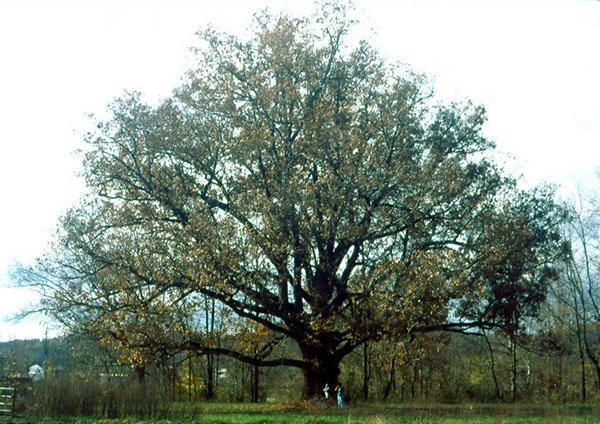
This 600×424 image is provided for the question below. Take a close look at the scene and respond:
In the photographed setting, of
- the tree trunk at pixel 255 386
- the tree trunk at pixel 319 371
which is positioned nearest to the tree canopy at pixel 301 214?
the tree trunk at pixel 319 371

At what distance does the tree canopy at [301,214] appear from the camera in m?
27.0

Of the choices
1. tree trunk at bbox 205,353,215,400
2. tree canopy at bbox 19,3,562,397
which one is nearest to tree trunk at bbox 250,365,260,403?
tree trunk at bbox 205,353,215,400

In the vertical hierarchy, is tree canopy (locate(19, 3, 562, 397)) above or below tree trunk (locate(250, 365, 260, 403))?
above

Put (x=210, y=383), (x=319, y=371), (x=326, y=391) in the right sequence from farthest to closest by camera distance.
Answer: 1. (x=210, y=383)
2. (x=319, y=371)
3. (x=326, y=391)

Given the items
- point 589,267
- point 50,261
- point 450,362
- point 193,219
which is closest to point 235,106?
point 193,219

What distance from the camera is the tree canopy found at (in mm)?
26953

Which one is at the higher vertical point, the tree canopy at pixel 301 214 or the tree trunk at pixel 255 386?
the tree canopy at pixel 301 214

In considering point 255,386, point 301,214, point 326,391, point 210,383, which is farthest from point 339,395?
point 210,383

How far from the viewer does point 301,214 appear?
26.9 m

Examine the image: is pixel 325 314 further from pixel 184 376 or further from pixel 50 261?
pixel 184 376

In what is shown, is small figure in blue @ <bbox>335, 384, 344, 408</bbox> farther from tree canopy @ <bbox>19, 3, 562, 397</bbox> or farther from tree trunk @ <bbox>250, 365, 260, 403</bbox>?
tree trunk @ <bbox>250, 365, 260, 403</bbox>

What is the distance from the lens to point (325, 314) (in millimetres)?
28234

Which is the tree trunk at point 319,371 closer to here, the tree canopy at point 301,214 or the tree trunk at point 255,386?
the tree canopy at point 301,214

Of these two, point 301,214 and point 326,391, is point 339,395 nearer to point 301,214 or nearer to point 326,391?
point 326,391
